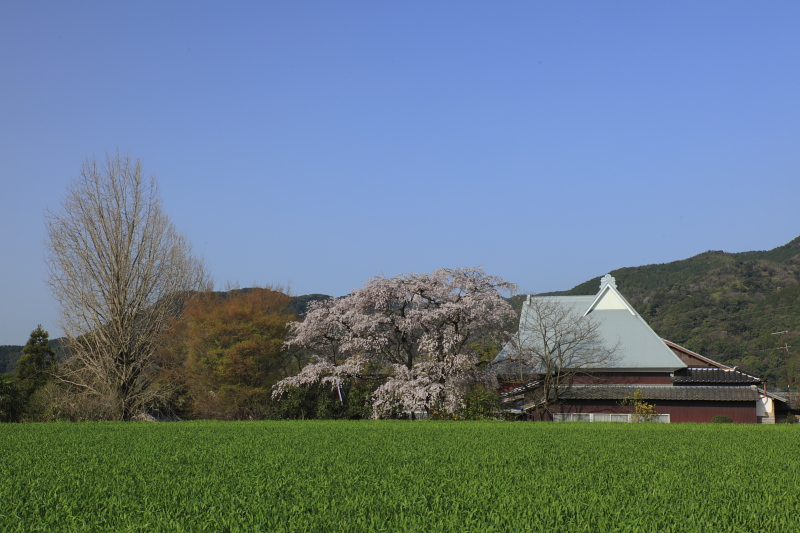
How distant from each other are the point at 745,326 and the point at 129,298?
191ft

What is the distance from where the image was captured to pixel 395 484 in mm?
10289

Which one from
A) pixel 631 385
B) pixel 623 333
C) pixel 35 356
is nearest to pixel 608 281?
pixel 623 333

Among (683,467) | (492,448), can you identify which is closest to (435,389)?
(492,448)

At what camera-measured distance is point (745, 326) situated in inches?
2682

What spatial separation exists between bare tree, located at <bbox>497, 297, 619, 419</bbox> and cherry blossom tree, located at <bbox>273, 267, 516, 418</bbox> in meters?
2.96

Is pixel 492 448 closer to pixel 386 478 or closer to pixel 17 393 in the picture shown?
pixel 386 478

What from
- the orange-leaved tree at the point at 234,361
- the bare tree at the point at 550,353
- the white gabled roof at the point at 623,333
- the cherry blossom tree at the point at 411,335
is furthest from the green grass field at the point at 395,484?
the white gabled roof at the point at 623,333

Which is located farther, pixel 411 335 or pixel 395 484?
pixel 411 335

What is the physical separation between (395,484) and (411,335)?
22.4m

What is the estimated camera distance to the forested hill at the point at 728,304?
6412cm

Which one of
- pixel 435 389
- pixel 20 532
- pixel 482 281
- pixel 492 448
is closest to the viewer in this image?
pixel 20 532

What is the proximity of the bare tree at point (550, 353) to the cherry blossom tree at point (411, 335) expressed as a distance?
9.73 feet

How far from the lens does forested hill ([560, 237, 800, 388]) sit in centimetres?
6412

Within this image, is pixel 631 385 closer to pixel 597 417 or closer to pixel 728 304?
pixel 597 417
